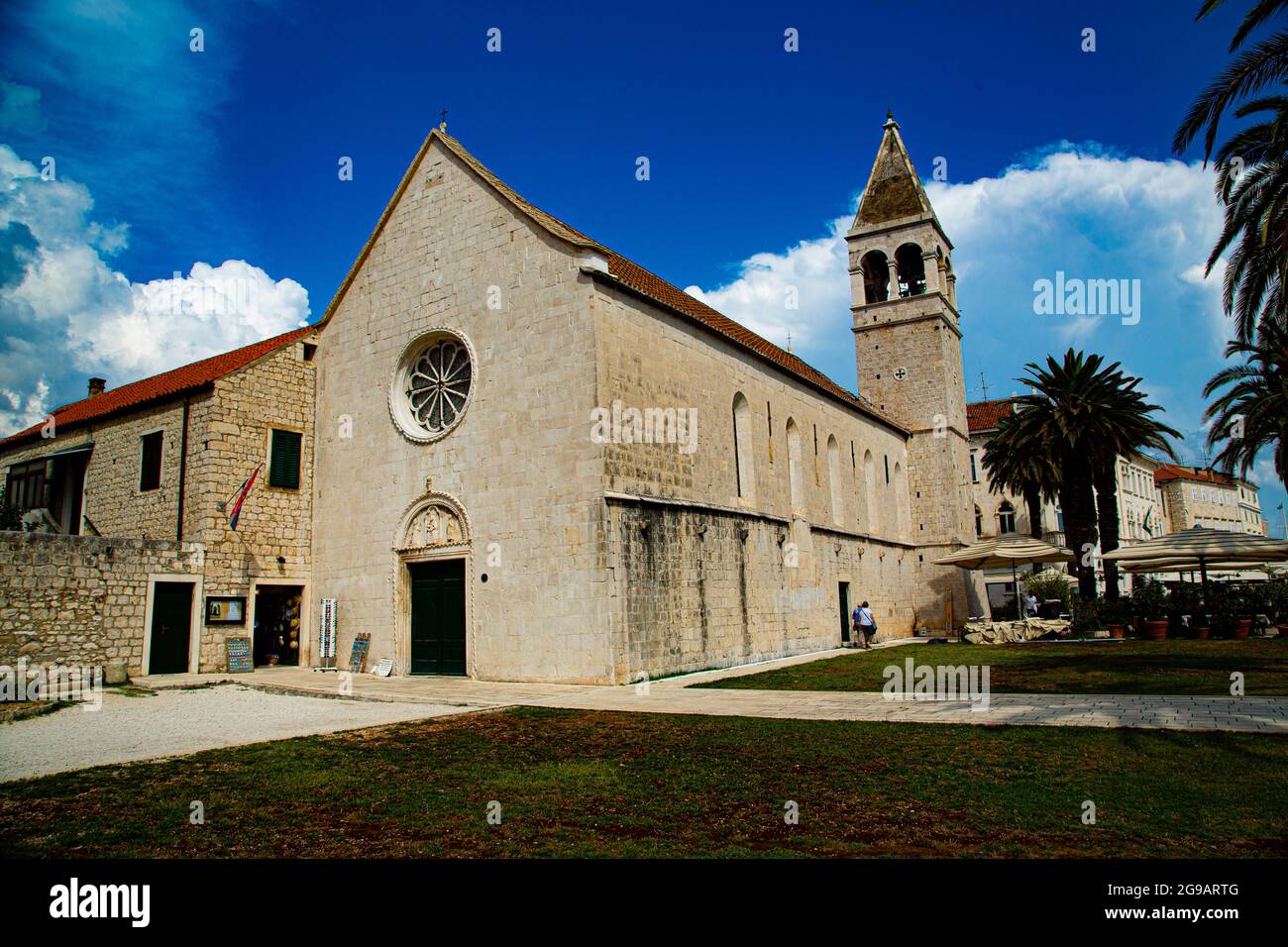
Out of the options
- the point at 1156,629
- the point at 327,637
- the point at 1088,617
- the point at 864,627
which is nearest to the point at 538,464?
the point at 327,637

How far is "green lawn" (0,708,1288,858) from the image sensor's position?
5.76 meters

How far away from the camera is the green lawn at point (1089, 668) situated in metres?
14.1

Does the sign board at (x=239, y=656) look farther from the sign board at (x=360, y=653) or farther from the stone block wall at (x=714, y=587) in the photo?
the stone block wall at (x=714, y=587)

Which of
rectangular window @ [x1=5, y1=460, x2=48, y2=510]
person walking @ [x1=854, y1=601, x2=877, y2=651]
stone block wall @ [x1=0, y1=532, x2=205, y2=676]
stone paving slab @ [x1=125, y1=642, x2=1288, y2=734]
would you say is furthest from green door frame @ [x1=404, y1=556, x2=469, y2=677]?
person walking @ [x1=854, y1=601, x2=877, y2=651]

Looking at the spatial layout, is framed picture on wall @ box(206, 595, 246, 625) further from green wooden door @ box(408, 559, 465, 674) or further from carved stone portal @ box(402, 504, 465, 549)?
carved stone portal @ box(402, 504, 465, 549)

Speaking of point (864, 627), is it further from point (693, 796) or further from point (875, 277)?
point (693, 796)

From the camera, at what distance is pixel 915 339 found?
133 feet

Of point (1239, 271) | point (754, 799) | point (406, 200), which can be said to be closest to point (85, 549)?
point (406, 200)

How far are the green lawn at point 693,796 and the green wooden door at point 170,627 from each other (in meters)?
11.9

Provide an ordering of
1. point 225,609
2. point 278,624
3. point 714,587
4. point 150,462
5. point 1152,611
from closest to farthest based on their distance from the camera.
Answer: point 714,587, point 225,609, point 278,624, point 150,462, point 1152,611

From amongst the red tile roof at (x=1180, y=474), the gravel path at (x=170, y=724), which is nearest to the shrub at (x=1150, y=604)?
the gravel path at (x=170, y=724)

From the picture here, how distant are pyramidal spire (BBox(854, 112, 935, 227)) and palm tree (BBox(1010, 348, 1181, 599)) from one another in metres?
12.2

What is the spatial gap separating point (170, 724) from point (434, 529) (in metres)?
8.88

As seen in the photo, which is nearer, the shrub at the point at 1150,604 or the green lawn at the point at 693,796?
the green lawn at the point at 693,796
